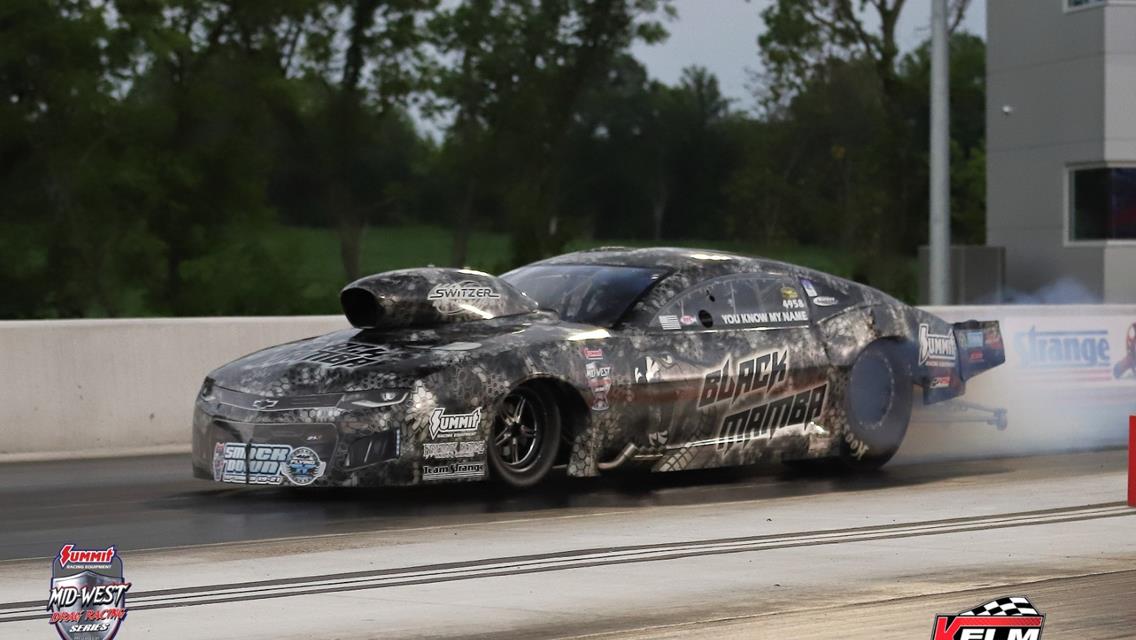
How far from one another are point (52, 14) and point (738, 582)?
112 ft

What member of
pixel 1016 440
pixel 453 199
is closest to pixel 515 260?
pixel 453 199

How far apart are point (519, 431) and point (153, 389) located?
4.88 metres

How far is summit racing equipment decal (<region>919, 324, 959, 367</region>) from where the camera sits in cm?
1325

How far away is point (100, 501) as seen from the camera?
11.3 m

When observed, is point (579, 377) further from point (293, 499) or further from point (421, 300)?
point (293, 499)

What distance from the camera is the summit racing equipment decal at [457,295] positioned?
11.3m

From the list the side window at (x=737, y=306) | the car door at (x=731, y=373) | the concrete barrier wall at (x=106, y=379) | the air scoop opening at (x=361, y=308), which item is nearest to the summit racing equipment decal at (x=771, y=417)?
the car door at (x=731, y=373)

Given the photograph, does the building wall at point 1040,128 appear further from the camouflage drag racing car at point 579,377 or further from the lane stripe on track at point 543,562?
the lane stripe on track at point 543,562

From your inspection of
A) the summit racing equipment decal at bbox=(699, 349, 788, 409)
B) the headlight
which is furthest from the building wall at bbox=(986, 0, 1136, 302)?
the headlight

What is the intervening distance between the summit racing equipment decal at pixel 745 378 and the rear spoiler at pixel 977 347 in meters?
2.07

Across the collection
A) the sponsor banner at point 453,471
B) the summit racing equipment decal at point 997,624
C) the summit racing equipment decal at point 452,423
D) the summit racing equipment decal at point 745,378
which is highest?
the summit racing equipment decal at point 997,624

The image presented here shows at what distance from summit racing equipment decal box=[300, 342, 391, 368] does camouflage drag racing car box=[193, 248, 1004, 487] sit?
0.7 inches

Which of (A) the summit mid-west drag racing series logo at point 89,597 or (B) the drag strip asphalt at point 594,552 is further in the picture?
(B) the drag strip asphalt at point 594,552

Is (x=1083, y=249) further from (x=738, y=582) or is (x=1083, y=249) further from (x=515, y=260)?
(x=738, y=582)
